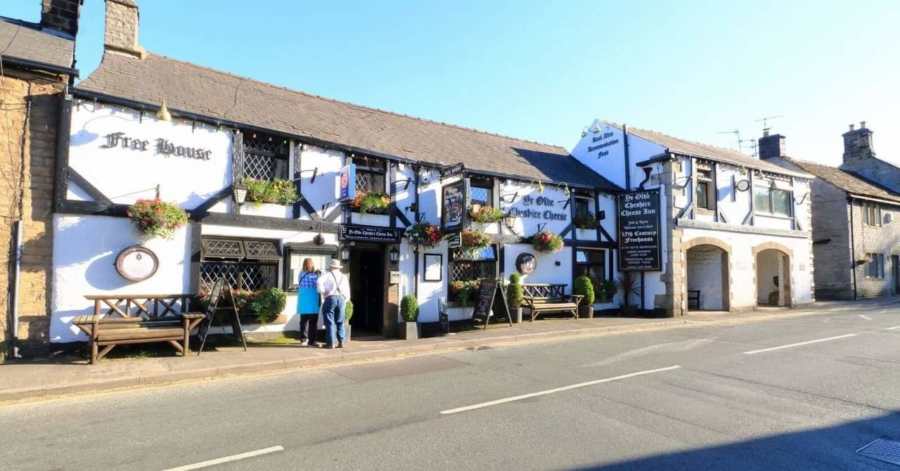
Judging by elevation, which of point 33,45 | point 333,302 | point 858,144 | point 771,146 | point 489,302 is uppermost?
point 858,144

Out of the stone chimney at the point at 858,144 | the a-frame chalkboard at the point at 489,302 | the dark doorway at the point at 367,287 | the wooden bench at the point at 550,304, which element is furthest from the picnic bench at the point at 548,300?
the stone chimney at the point at 858,144

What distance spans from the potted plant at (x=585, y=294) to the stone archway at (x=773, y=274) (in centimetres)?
794

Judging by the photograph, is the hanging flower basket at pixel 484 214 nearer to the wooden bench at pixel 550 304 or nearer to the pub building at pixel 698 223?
the wooden bench at pixel 550 304

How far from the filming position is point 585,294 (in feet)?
50.8

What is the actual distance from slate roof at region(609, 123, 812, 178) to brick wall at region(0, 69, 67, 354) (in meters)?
16.3

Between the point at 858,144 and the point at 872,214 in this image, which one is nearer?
the point at 872,214

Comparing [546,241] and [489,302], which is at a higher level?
[546,241]

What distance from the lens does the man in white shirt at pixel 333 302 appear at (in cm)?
999

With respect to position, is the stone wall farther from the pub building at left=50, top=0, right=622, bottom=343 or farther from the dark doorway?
the dark doorway

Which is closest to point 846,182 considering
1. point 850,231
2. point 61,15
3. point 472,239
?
point 850,231

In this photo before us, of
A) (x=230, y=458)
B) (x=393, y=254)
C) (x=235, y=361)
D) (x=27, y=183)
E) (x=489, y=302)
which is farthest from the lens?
(x=489, y=302)

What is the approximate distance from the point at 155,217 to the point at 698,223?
52.8 ft

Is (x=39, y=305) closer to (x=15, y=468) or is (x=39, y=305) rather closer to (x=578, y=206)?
(x=15, y=468)

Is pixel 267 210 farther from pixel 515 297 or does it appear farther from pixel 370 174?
→ pixel 515 297
